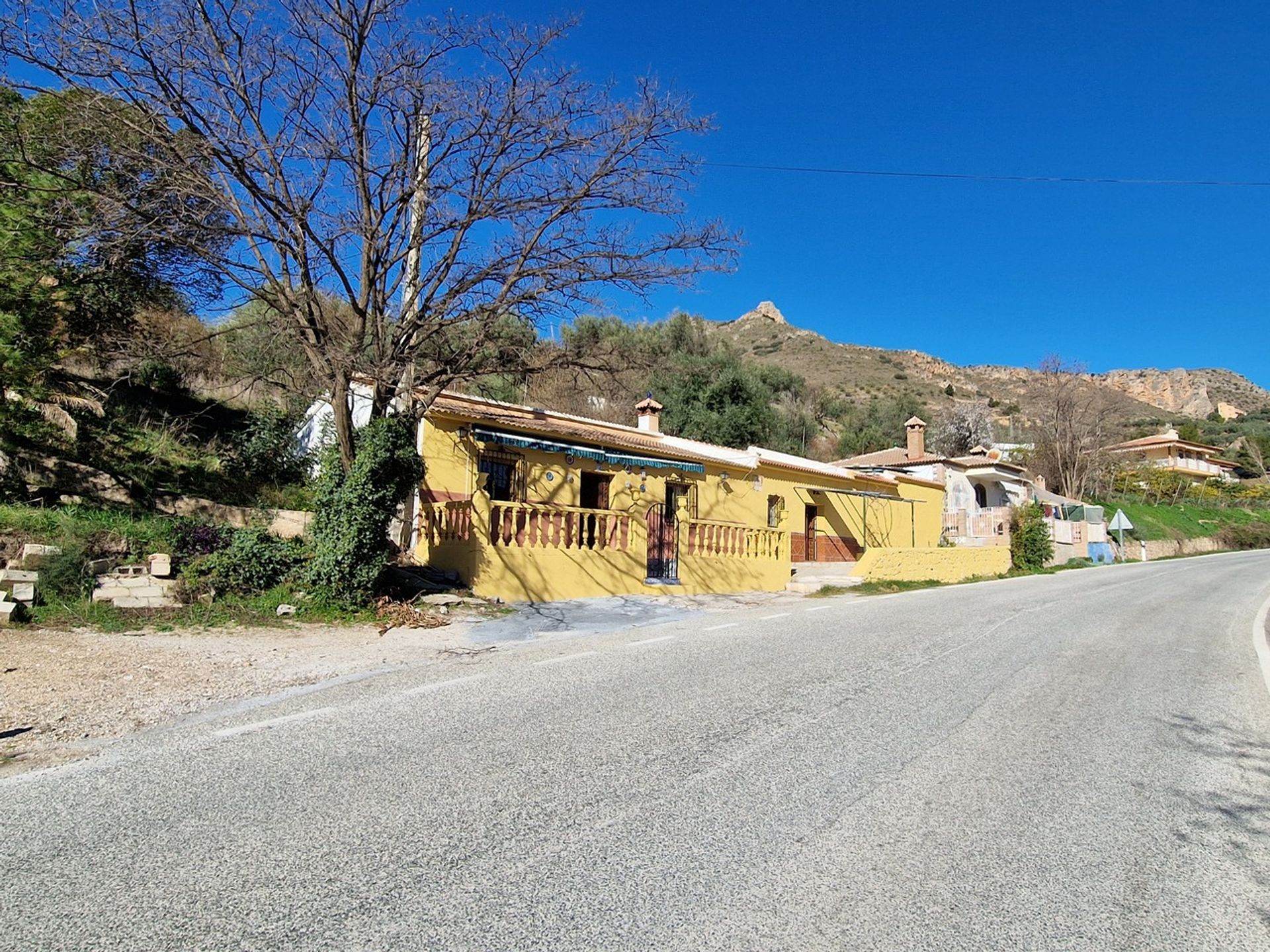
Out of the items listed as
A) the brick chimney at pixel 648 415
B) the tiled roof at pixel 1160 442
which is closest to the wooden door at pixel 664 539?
the brick chimney at pixel 648 415

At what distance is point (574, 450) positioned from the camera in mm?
13758

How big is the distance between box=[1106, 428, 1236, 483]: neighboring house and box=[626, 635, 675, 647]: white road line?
2274 inches

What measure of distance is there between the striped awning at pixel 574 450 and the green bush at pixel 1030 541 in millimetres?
18684

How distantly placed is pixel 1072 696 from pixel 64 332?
15117 mm

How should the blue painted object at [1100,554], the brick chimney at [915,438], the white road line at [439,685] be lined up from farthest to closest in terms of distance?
the blue painted object at [1100,554] → the brick chimney at [915,438] → the white road line at [439,685]

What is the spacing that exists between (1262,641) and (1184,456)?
66.9 meters

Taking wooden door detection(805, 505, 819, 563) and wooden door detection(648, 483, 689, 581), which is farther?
wooden door detection(805, 505, 819, 563)

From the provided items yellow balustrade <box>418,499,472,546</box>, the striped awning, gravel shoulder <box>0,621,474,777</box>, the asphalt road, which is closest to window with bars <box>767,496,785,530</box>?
the striped awning

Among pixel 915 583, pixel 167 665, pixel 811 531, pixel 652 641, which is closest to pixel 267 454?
pixel 167 665

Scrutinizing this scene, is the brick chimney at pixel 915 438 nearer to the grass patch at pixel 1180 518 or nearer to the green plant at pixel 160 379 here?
the grass patch at pixel 1180 518

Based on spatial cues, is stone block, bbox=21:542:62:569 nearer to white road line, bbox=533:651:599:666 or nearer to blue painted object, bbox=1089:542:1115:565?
white road line, bbox=533:651:599:666

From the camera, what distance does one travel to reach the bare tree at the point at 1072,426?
4491 cm

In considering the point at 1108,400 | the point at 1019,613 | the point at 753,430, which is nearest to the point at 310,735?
the point at 1019,613

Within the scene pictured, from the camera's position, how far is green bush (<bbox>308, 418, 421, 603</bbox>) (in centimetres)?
985
